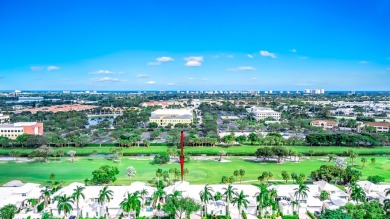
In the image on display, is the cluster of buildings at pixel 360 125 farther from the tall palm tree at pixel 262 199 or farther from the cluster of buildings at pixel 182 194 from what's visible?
the tall palm tree at pixel 262 199

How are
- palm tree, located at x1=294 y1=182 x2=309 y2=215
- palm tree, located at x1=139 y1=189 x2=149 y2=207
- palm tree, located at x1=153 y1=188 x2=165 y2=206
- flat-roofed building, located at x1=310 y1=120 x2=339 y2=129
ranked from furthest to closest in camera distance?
flat-roofed building, located at x1=310 y1=120 x2=339 y2=129
palm tree, located at x1=139 y1=189 x2=149 y2=207
palm tree, located at x1=153 y1=188 x2=165 y2=206
palm tree, located at x1=294 y1=182 x2=309 y2=215

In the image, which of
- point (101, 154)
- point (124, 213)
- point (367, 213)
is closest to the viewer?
point (367, 213)

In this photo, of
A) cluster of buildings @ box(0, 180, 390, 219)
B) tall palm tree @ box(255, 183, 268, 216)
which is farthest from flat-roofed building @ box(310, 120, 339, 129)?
tall palm tree @ box(255, 183, 268, 216)

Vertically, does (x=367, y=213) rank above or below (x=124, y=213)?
above

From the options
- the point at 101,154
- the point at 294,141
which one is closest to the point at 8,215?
the point at 101,154

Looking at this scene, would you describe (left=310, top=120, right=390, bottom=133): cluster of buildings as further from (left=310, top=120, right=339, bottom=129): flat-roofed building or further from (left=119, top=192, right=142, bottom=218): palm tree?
(left=119, top=192, right=142, bottom=218): palm tree

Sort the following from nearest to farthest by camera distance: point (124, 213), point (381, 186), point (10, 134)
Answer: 1. point (124, 213)
2. point (381, 186)
3. point (10, 134)

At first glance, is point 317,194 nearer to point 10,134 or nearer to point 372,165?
→ point 372,165
